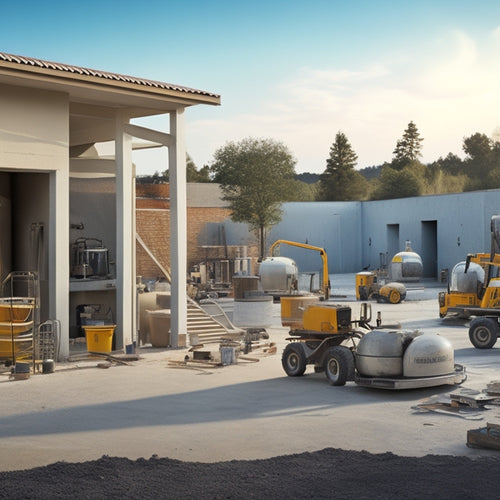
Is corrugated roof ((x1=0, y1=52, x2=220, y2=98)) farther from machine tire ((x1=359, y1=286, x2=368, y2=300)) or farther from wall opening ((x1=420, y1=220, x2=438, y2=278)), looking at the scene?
wall opening ((x1=420, y1=220, x2=438, y2=278))

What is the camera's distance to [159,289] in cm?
2589

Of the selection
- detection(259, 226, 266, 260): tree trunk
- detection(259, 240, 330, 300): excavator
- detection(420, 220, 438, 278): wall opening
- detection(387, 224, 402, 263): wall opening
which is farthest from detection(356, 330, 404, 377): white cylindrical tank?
detection(387, 224, 402, 263): wall opening

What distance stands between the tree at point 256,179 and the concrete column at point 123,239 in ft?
134

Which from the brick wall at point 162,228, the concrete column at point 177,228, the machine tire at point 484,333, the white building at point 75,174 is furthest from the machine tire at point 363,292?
the concrete column at point 177,228

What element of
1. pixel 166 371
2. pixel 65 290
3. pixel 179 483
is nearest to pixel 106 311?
pixel 65 290

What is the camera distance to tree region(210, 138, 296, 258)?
6241 centimetres

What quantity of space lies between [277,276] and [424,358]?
22.3 m

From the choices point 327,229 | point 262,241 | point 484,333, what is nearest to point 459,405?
point 484,333

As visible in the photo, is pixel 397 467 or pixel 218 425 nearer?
pixel 397 467

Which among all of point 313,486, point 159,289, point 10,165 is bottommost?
point 313,486

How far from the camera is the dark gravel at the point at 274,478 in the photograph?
8.34m

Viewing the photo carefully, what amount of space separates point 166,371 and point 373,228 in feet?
162

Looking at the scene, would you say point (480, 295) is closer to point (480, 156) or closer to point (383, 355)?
point (383, 355)

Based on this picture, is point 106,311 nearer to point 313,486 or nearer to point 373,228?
point 313,486
